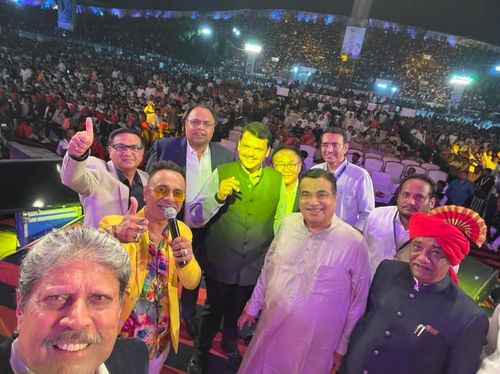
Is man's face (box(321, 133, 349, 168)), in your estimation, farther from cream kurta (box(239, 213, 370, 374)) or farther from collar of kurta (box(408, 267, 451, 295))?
collar of kurta (box(408, 267, 451, 295))

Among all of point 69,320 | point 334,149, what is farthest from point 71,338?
point 334,149

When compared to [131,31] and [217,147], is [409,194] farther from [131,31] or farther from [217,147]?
[131,31]

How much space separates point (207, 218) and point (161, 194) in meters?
0.74

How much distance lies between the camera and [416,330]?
162 cm

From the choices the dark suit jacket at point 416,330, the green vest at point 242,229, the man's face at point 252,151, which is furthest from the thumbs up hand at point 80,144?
the dark suit jacket at point 416,330

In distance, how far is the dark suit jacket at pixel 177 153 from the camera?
306cm

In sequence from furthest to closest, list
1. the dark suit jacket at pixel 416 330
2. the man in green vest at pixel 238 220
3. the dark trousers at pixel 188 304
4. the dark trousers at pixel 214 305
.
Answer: the dark trousers at pixel 188 304, the dark trousers at pixel 214 305, the man in green vest at pixel 238 220, the dark suit jacket at pixel 416 330

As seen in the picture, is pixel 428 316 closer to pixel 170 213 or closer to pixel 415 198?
pixel 415 198

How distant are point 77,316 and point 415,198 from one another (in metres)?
2.22

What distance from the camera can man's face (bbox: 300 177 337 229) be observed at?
2002mm

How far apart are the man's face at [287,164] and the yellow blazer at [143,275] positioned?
1.31m

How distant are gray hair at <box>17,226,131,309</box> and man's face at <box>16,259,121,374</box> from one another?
0.06ft

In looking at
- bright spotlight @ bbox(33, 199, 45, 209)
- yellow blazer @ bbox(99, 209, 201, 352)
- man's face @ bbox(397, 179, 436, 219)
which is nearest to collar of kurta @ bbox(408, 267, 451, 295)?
man's face @ bbox(397, 179, 436, 219)

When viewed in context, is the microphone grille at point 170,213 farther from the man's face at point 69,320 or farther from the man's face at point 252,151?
the man's face at point 252,151
